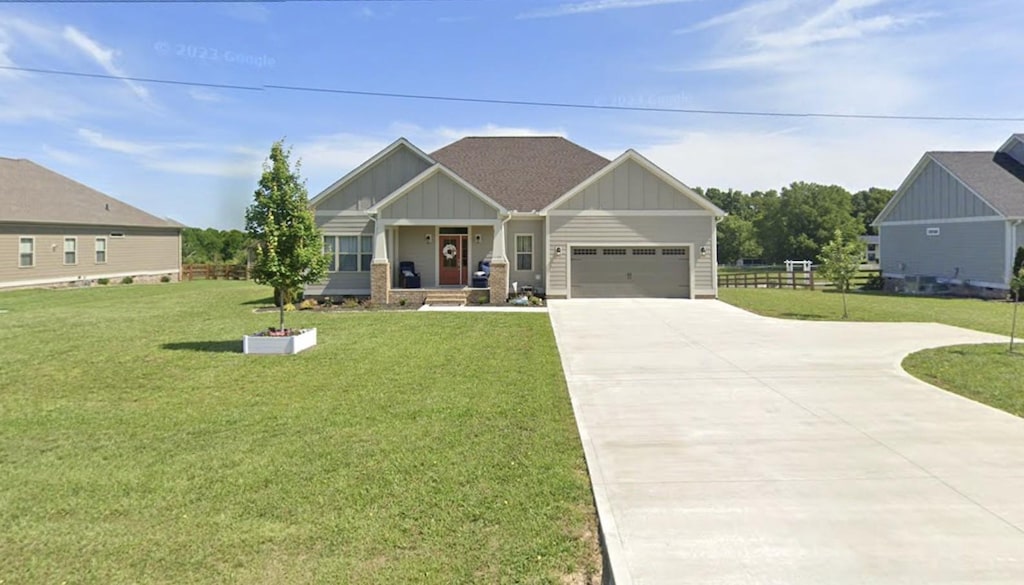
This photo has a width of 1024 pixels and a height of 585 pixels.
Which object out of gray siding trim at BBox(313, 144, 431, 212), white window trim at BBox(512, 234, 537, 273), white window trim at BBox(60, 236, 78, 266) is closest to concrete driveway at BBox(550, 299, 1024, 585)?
white window trim at BBox(512, 234, 537, 273)

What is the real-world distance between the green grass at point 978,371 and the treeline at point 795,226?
178 feet

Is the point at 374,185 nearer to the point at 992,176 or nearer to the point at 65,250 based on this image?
the point at 65,250

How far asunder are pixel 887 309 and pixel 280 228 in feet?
58.4

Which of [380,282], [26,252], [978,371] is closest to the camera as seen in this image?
[978,371]

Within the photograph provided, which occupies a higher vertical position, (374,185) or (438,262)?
(374,185)

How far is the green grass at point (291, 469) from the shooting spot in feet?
11.2

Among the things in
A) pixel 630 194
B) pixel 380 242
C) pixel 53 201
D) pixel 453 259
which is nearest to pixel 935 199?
pixel 630 194

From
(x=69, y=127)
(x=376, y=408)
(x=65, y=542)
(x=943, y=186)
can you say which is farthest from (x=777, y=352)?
(x=69, y=127)

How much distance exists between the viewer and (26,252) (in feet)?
84.3

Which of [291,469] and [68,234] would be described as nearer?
[291,469]

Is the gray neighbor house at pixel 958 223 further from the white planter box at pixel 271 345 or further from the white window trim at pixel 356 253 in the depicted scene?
the white planter box at pixel 271 345

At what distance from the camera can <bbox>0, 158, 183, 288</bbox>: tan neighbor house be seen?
83.3ft

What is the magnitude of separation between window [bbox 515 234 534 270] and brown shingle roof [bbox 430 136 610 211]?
3.57 ft

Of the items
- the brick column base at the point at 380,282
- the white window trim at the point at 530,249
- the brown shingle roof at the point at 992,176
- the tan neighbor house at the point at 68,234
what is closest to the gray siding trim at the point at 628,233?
the white window trim at the point at 530,249
